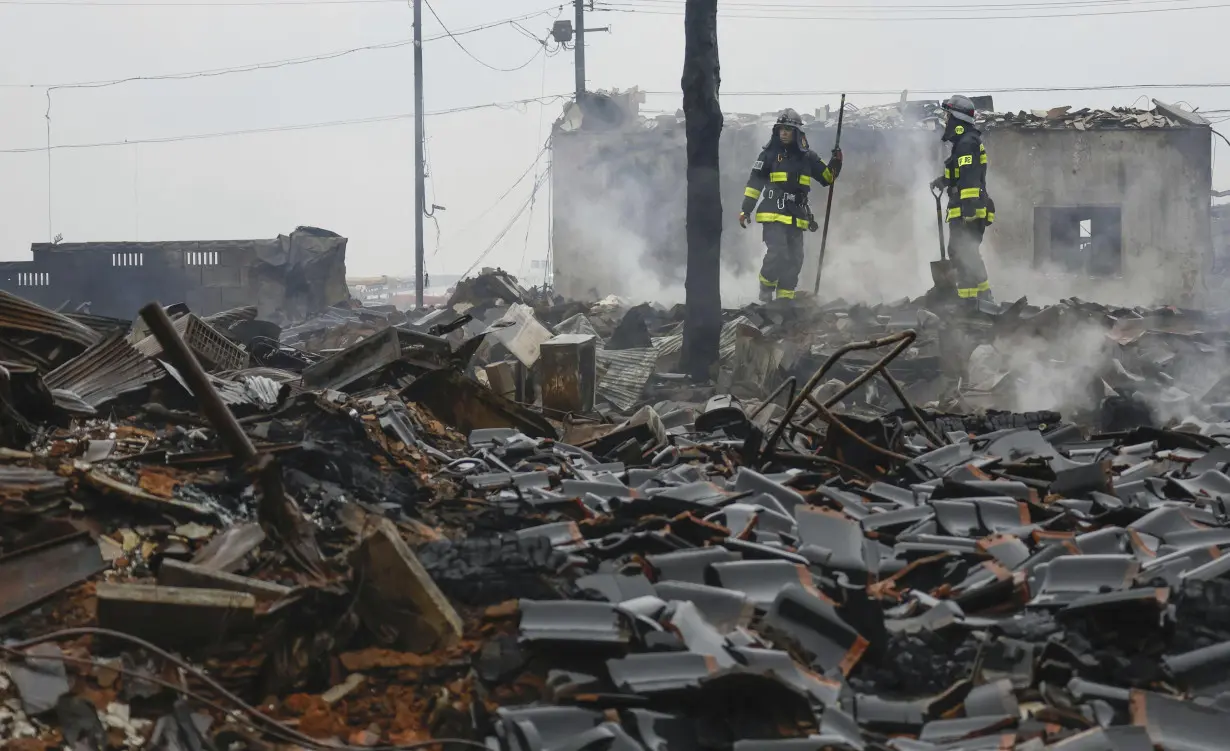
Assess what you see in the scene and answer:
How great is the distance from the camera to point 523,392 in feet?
28.5

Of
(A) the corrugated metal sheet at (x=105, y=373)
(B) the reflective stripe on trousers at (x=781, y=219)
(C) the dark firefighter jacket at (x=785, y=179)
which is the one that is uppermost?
(C) the dark firefighter jacket at (x=785, y=179)

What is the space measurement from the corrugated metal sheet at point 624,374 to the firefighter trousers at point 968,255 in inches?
157

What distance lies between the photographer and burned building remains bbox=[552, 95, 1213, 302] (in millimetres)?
23312

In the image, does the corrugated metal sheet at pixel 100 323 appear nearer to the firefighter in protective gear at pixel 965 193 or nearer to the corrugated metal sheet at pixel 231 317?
the corrugated metal sheet at pixel 231 317

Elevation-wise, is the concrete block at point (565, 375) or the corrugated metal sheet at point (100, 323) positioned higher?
the corrugated metal sheet at point (100, 323)

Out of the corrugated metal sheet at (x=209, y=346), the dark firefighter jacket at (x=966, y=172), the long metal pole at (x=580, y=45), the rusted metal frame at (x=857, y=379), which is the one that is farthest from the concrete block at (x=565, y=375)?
the long metal pole at (x=580, y=45)

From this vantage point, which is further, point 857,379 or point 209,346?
point 209,346

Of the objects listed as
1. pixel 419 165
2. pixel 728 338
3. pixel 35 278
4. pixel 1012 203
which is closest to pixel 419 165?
pixel 419 165

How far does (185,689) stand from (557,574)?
4.24 ft

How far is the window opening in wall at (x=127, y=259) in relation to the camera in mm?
21875

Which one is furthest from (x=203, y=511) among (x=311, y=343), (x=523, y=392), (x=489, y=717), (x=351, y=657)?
(x=311, y=343)

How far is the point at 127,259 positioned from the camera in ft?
71.9

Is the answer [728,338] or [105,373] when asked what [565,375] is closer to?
[105,373]

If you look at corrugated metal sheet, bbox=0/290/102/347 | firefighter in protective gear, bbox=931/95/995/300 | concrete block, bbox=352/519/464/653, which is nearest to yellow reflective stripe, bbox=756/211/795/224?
firefighter in protective gear, bbox=931/95/995/300
